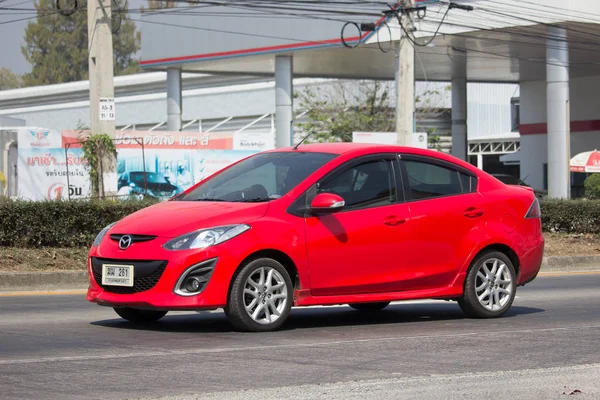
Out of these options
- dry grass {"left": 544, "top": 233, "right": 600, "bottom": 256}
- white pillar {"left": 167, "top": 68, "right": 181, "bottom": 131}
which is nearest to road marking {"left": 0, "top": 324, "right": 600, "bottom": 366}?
dry grass {"left": 544, "top": 233, "right": 600, "bottom": 256}

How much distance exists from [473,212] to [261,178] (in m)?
2.14

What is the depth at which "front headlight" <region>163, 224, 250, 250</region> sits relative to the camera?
8.71m

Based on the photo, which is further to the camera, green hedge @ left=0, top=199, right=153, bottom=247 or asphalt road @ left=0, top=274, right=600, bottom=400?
green hedge @ left=0, top=199, right=153, bottom=247

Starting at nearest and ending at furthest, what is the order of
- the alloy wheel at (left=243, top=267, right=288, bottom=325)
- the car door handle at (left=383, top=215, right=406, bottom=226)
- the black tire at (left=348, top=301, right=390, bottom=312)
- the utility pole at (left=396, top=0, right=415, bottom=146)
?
the alloy wheel at (left=243, top=267, right=288, bottom=325)
the car door handle at (left=383, top=215, right=406, bottom=226)
the black tire at (left=348, top=301, right=390, bottom=312)
the utility pole at (left=396, top=0, right=415, bottom=146)

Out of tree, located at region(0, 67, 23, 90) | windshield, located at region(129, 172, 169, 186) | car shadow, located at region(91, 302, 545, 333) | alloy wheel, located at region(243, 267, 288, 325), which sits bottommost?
car shadow, located at region(91, 302, 545, 333)

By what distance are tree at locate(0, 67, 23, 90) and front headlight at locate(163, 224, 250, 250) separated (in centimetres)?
12776

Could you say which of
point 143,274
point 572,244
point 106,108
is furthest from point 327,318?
point 572,244

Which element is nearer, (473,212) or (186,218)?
(186,218)

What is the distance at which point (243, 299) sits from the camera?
29.0ft

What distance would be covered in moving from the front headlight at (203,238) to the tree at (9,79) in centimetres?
12776

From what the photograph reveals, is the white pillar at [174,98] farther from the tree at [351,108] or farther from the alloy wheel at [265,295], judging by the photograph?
the alloy wheel at [265,295]

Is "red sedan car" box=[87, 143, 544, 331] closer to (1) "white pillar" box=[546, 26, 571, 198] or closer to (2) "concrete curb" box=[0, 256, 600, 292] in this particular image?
(2) "concrete curb" box=[0, 256, 600, 292]

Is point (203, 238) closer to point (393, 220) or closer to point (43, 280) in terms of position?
point (393, 220)

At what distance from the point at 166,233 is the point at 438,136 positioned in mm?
53317
